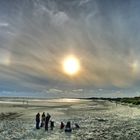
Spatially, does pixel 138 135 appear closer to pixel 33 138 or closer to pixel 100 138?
pixel 100 138

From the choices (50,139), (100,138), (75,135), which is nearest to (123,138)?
(100,138)

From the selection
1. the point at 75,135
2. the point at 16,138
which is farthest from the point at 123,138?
the point at 16,138

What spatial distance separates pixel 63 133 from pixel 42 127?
6.98m

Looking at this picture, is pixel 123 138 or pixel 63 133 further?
pixel 63 133

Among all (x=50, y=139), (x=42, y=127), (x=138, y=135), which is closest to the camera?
(x=50, y=139)

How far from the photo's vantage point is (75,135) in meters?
39.3

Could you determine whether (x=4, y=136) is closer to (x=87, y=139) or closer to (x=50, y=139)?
(x=50, y=139)

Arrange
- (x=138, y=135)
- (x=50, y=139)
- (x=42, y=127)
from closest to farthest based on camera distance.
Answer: (x=50, y=139) < (x=138, y=135) < (x=42, y=127)

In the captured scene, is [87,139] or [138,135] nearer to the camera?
[87,139]

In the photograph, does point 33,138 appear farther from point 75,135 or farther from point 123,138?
point 123,138

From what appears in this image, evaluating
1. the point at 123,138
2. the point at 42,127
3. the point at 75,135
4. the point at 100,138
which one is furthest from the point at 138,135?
the point at 42,127

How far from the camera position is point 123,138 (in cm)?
3688

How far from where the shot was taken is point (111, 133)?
4084 cm

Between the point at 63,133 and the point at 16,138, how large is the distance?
756 centimetres
